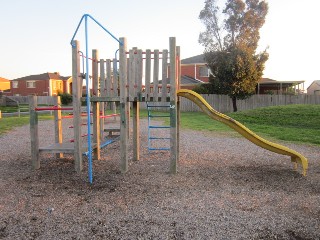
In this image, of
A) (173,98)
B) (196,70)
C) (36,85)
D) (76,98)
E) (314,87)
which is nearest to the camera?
(76,98)

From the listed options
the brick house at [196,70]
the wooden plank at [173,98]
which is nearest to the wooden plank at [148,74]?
the wooden plank at [173,98]

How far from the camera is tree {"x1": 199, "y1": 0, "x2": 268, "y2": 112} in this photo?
30.6 metres

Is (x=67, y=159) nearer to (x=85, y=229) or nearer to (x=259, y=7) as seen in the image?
(x=85, y=229)

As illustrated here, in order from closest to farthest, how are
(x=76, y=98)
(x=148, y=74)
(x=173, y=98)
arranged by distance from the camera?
1. (x=76, y=98)
2. (x=173, y=98)
3. (x=148, y=74)

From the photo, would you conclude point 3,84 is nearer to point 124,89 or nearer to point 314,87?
point 314,87

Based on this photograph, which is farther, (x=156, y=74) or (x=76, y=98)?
(x=156, y=74)

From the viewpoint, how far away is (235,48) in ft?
102

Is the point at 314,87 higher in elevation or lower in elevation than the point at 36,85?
higher

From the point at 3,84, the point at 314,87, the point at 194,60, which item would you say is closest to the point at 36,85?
the point at 3,84

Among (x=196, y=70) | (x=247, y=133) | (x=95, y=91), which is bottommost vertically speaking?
(x=247, y=133)

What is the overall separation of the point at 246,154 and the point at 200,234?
5.89 m

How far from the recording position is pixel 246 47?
3148 centimetres

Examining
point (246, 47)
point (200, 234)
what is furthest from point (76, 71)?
point (246, 47)

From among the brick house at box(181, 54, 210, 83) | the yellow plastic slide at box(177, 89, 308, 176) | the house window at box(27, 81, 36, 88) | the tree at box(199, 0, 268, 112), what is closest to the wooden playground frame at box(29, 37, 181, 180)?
the yellow plastic slide at box(177, 89, 308, 176)
